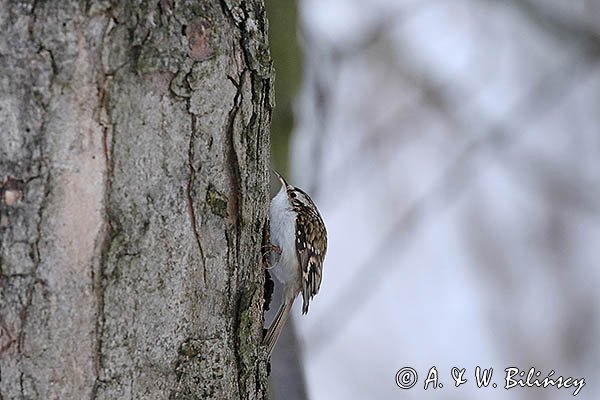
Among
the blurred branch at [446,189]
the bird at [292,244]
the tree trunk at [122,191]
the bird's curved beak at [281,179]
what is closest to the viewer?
the tree trunk at [122,191]

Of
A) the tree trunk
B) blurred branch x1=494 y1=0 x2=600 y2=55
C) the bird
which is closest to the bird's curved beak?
the bird

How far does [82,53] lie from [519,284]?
506 centimetres

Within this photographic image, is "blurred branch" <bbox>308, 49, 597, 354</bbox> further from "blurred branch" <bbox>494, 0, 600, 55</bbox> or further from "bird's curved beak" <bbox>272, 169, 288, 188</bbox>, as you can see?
"bird's curved beak" <bbox>272, 169, 288, 188</bbox>

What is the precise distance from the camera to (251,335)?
157 cm

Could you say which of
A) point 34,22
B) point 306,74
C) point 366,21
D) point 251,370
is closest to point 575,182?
point 366,21

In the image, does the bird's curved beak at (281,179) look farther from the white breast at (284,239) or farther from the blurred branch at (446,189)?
the blurred branch at (446,189)

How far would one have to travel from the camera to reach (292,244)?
279 cm

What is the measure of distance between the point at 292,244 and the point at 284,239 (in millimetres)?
31

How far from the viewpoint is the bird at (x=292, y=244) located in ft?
9.00

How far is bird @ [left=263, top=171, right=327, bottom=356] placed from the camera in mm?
2744

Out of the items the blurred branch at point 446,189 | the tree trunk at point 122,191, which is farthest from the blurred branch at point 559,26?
the tree trunk at point 122,191

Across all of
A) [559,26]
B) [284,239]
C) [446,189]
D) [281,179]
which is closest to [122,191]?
[281,179]

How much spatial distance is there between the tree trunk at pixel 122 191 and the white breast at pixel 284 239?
1247mm

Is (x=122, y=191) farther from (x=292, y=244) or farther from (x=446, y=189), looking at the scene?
(x=446, y=189)
